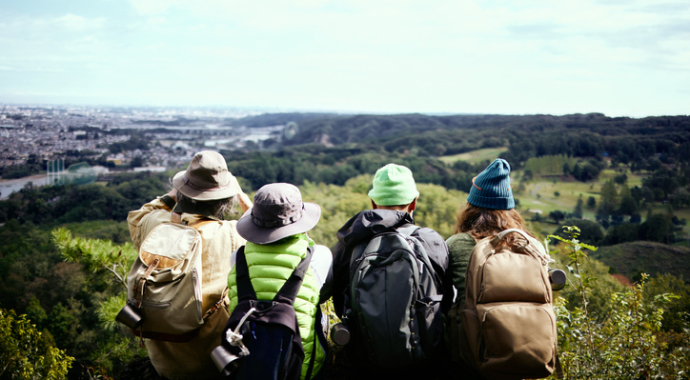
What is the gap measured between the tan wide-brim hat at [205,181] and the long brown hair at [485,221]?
1388 millimetres

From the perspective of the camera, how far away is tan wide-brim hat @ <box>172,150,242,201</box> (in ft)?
7.23

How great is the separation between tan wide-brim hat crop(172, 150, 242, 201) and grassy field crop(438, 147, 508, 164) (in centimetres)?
5970

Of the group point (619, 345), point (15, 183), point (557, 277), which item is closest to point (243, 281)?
point (557, 277)

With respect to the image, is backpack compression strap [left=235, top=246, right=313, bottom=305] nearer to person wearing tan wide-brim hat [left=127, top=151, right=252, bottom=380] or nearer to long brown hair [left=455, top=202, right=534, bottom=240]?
person wearing tan wide-brim hat [left=127, top=151, right=252, bottom=380]

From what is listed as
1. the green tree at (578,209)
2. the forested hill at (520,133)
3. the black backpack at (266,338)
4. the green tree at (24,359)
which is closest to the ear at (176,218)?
the black backpack at (266,338)

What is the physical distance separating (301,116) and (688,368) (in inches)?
5243

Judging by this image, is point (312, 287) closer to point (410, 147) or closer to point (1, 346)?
point (1, 346)

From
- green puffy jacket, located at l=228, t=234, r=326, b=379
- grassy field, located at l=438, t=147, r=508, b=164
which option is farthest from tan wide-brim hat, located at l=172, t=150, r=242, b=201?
grassy field, located at l=438, t=147, r=508, b=164

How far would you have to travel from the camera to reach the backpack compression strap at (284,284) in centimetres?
170

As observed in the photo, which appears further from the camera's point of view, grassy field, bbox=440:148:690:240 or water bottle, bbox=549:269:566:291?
grassy field, bbox=440:148:690:240

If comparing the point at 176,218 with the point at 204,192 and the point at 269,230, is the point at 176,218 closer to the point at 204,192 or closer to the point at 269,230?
the point at 204,192

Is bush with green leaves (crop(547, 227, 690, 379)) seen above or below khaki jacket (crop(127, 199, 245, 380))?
below

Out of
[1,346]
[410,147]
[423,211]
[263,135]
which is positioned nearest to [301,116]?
[263,135]

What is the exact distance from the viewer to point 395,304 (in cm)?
171
